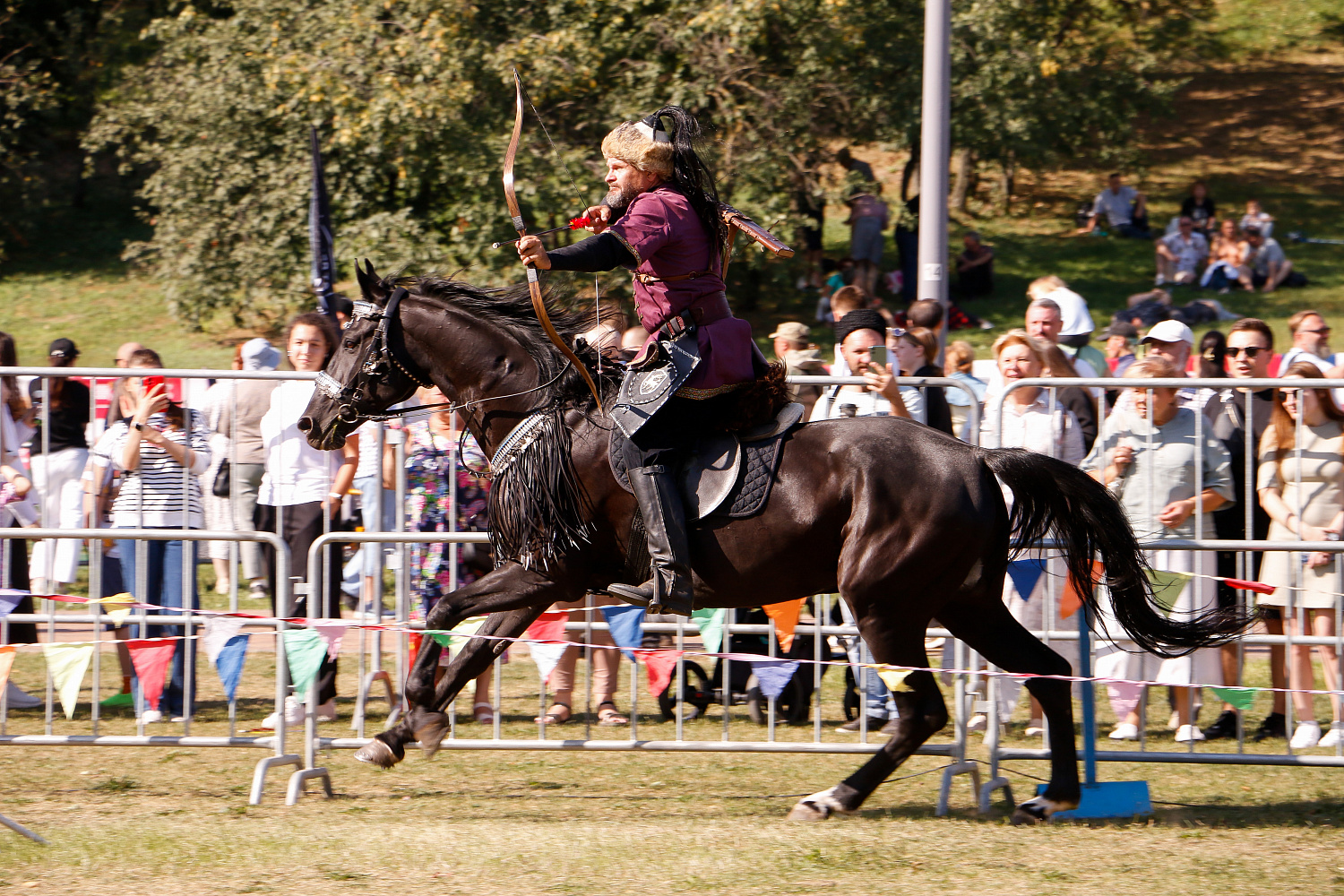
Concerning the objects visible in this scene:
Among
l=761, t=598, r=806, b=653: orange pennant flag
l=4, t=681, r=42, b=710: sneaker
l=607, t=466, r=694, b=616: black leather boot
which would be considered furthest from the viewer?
l=4, t=681, r=42, b=710: sneaker

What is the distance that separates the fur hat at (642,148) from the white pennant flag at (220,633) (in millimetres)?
2501

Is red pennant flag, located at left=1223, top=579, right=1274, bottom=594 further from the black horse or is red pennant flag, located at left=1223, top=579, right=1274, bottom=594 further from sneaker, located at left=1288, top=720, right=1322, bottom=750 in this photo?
sneaker, located at left=1288, top=720, right=1322, bottom=750

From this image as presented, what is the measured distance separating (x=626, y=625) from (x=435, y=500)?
3.54 ft

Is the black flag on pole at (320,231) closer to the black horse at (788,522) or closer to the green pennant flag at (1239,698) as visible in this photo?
the black horse at (788,522)

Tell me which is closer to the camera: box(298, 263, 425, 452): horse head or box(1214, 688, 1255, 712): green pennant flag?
box(298, 263, 425, 452): horse head

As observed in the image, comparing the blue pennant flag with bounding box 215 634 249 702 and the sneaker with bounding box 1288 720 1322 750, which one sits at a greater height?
the blue pennant flag with bounding box 215 634 249 702

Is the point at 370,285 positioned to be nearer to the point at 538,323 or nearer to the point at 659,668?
the point at 538,323

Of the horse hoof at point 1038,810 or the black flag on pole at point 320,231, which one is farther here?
the black flag on pole at point 320,231

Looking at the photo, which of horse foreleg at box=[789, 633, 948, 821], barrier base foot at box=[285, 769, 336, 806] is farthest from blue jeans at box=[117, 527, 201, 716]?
horse foreleg at box=[789, 633, 948, 821]

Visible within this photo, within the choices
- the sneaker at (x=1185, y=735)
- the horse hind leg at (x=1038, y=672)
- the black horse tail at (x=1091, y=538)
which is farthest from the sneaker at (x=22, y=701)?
the sneaker at (x=1185, y=735)

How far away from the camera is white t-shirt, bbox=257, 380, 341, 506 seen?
21.0ft

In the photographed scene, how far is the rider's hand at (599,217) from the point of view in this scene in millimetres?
5227

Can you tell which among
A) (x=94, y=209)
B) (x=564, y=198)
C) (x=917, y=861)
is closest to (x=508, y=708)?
(x=917, y=861)

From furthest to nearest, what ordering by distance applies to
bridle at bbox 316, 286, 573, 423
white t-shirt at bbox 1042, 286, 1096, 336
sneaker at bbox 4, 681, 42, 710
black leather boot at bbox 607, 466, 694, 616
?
white t-shirt at bbox 1042, 286, 1096, 336, sneaker at bbox 4, 681, 42, 710, bridle at bbox 316, 286, 573, 423, black leather boot at bbox 607, 466, 694, 616
